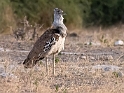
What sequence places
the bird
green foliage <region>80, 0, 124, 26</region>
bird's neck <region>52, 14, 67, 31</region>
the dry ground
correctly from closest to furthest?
the dry ground < the bird < bird's neck <region>52, 14, 67, 31</region> < green foliage <region>80, 0, 124, 26</region>

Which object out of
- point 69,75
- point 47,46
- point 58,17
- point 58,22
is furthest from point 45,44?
point 69,75

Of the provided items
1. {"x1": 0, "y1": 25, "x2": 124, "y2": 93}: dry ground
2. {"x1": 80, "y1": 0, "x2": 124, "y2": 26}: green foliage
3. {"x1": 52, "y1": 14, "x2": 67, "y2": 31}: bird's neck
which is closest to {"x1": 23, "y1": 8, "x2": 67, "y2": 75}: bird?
{"x1": 52, "y1": 14, "x2": 67, "y2": 31}: bird's neck

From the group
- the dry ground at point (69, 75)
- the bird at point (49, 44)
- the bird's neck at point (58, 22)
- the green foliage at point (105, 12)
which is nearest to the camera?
the dry ground at point (69, 75)

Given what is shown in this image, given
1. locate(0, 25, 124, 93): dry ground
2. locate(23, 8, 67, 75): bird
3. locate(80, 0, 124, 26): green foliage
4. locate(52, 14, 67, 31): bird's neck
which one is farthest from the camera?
locate(80, 0, 124, 26): green foliage

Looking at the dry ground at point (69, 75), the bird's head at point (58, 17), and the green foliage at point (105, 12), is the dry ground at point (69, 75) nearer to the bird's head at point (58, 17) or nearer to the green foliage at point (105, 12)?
the bird's head at point (58, 17)

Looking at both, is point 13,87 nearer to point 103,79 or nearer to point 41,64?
point 103,79

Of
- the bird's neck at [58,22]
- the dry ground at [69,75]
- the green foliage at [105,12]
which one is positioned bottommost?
the dry ground at [69,75]

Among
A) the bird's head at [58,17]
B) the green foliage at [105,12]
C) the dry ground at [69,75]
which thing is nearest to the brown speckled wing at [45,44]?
the bird's head at [58,17]

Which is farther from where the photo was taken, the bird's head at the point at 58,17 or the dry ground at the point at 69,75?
the bird's head at the point at 58,17

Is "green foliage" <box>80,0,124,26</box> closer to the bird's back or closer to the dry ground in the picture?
the dry ground

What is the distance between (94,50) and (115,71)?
16.4 feet

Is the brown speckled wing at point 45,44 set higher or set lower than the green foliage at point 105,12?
lower

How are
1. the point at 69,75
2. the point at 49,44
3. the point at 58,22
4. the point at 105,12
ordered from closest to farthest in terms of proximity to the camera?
the point at 49,44 → the point at 58,22 → the point at 69,75 → the point at 105,12

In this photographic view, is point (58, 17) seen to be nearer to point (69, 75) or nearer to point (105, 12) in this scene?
point (69, 75)
